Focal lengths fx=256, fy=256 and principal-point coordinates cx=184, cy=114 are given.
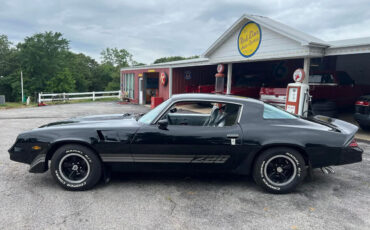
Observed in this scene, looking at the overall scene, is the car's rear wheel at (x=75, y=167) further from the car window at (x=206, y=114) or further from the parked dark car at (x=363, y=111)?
the parked dark car at (x=363, y=111)

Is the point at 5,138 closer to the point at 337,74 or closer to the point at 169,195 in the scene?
the point at 169,195

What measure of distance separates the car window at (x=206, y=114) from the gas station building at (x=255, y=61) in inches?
227

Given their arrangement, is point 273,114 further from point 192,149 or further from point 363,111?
point 363,111

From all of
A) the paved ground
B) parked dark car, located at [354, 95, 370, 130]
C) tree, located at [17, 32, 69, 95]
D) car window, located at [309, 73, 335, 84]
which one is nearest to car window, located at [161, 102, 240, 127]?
the paved ground

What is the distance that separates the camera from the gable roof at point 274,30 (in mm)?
8397

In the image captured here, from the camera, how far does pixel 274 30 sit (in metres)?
9.27

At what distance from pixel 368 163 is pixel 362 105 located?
3.00 m

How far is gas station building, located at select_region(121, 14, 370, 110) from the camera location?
873 cm

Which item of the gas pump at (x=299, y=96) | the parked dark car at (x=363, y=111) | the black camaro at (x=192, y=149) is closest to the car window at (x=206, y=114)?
the black camaro at (x=192, y=149)

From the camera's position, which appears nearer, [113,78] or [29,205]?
[29,205]

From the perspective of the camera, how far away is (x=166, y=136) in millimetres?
3574

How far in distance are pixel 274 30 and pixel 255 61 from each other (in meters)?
2.05

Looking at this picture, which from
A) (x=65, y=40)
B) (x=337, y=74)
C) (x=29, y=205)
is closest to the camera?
(x=29, y=205)

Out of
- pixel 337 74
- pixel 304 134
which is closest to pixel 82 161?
pixel 304 134
